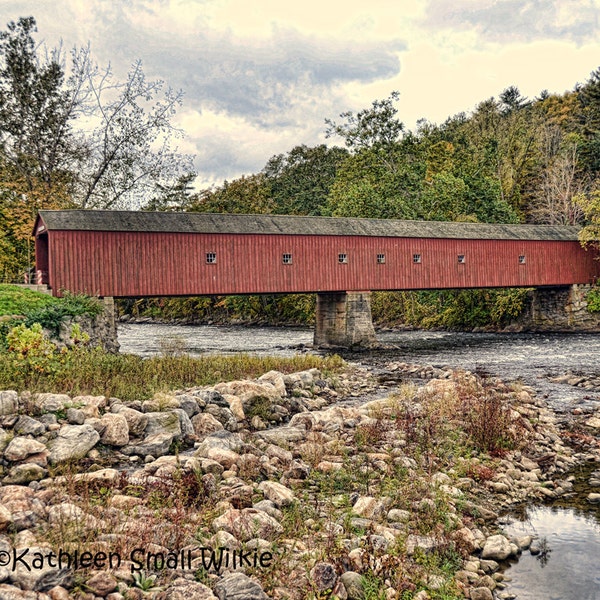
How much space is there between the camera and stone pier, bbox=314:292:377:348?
23531mm

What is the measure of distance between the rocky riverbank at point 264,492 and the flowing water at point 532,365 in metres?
0.32

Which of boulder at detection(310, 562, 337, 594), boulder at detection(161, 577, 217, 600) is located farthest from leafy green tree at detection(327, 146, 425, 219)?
boulder at detection(161, 577, 217, 600)

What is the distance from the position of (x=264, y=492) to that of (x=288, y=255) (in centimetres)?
1696

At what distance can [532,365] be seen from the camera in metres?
17.4

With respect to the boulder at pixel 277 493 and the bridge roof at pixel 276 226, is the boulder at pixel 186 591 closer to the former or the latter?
the boulder at pixel 277 493

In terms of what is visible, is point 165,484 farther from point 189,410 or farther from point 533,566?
point 533,566

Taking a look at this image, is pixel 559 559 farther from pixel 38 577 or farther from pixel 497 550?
pixel 38 577

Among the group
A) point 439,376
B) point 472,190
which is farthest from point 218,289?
point 472,190

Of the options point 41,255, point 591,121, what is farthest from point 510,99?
point 41,255

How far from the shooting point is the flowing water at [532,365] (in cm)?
525

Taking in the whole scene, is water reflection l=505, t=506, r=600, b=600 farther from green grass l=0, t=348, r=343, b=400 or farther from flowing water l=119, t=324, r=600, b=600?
green grass l=0, t=348, r=343, b=400

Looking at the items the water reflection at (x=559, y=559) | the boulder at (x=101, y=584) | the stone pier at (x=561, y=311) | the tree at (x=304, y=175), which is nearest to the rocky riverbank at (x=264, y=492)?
the boulder at (x=101, y=584)

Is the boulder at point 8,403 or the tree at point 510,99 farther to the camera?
the tree at point 510,99

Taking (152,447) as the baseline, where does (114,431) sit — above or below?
above
